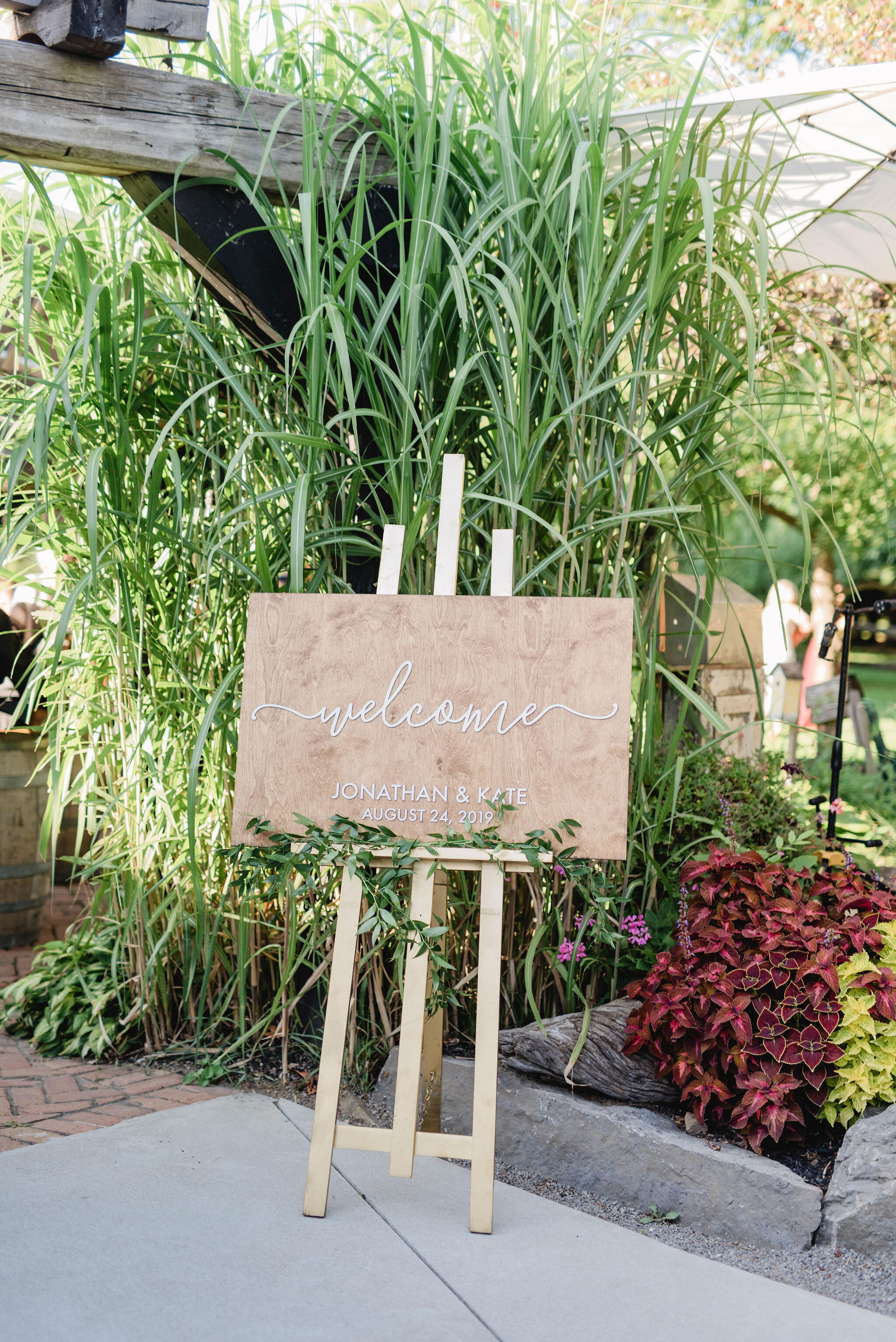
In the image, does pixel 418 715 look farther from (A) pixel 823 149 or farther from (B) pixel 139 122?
(A) pixel 823 149

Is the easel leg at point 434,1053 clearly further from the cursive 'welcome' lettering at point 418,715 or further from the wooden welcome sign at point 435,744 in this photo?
the cursive 'welcome' lettering at point 418,715

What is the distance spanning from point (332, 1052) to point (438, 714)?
617 millimetres

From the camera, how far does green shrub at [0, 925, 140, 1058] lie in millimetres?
2635

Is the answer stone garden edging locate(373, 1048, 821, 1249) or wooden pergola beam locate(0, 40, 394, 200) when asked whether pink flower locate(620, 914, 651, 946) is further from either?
wooden pergola beam locate(0, 40, 394, 200)

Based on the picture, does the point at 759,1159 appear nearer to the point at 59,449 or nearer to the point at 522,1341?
the point at 522,1341

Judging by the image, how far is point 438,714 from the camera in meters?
1.86

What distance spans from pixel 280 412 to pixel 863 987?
5.85 feet

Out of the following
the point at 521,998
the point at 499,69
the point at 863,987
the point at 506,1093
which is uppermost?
the point at 499,69

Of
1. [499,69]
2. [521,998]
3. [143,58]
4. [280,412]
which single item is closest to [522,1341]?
[521,998]

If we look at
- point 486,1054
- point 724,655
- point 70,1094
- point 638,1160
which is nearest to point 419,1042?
point 486,1054

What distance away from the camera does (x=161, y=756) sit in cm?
251

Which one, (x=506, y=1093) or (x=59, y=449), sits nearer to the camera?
(x=506, y=1093)

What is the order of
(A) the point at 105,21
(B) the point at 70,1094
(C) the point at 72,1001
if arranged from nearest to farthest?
1. (A) the point at 105,21
2. (B) the point at 70,1094
3. (C) the point at 72,1001

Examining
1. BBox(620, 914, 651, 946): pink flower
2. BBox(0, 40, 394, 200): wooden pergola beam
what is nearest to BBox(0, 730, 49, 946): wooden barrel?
BBox(0, 40, 394, 200): wooden pergola beam
